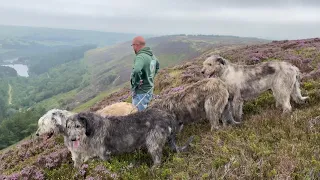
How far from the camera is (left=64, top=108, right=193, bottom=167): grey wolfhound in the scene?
8.25 metres

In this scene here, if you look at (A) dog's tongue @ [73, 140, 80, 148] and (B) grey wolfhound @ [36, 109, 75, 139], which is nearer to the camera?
(A) dog's tongue @ [73, 140, 80, 148]

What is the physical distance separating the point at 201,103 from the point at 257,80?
2.16 metres

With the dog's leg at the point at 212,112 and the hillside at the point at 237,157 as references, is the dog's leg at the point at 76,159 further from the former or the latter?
the dog's leg at the point at 212,112

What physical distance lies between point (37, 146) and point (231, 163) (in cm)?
943

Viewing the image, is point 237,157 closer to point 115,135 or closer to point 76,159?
Answer: point 115,135

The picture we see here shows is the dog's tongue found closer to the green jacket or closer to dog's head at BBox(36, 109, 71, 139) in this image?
dog's head at BBox(36, 109, 71, 139)

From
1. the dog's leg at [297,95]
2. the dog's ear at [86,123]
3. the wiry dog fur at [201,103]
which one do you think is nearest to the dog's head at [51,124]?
the dog's ear at [86,123]

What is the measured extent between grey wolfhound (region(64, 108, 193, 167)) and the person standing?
202 centimetres

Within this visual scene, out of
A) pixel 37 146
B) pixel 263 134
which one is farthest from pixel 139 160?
pixel 37 146

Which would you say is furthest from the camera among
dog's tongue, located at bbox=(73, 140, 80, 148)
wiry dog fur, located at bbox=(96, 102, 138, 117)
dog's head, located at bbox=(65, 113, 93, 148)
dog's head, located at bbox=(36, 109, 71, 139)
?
wiry dog fur, located at bbox=(96, 102, 138, 117)

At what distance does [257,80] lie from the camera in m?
10.2

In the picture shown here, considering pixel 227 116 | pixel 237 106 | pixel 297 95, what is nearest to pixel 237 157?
pixel 227 116

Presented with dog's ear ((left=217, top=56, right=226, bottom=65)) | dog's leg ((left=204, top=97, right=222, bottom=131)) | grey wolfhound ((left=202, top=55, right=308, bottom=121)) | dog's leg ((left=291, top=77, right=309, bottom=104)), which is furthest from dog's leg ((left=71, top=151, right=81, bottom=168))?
dog's leg ((left=291, top=77, right=309, bottom=104))

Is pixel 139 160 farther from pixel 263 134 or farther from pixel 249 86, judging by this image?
pixel 249 86
